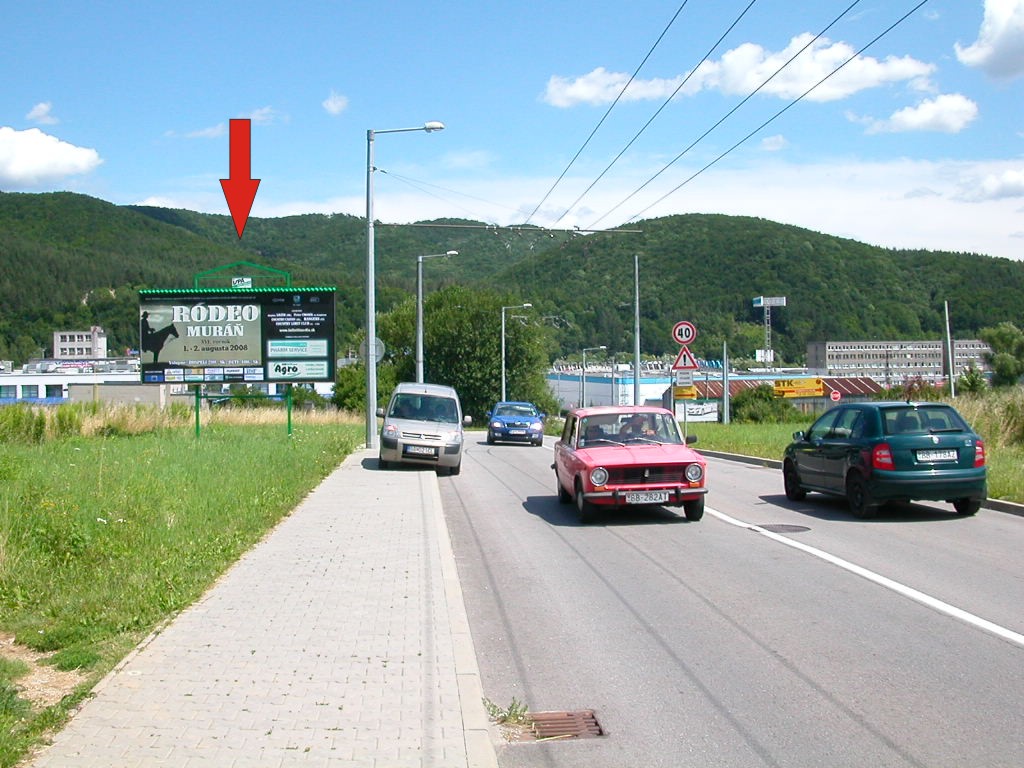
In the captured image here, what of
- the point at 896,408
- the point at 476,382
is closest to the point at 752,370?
the point at 476,382

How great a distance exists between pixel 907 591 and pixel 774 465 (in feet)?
49.3

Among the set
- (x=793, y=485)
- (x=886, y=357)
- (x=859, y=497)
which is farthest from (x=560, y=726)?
(x=886, y=357)

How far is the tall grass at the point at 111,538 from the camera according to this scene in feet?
21.5

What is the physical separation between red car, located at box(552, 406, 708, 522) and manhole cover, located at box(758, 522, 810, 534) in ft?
3.01

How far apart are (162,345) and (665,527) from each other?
1812 centimetres

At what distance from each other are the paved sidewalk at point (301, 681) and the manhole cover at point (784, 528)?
502 centimetres

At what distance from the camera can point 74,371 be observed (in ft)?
209

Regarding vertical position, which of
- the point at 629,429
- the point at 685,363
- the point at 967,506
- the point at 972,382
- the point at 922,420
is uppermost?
the point at 685,363

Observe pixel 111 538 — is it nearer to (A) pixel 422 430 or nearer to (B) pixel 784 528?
(B) pixel 784 528

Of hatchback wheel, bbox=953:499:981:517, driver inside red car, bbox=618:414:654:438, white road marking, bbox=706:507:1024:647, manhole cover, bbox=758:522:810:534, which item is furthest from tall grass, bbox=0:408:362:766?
hatchback wheel, bbox=953:499:981:517

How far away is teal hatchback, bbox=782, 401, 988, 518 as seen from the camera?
13.1 m

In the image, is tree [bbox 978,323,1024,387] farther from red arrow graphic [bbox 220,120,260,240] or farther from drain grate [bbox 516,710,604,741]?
drain grate [bbox 516,710,604,741]

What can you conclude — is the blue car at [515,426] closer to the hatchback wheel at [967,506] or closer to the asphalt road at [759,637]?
the asphalt road at [759,637]

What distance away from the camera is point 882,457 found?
43.4 ft
